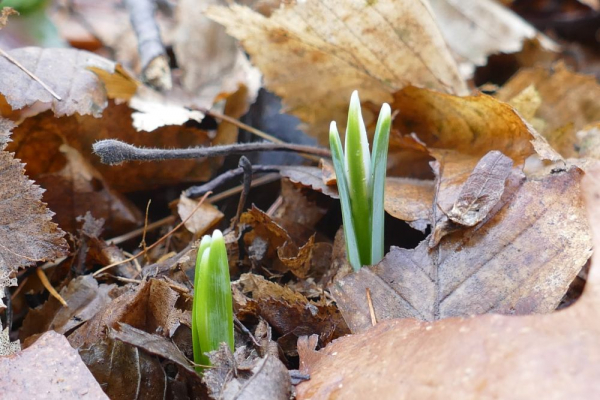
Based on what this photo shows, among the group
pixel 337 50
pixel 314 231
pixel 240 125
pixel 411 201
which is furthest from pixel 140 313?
pixel 337 50

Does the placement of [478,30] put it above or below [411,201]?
above

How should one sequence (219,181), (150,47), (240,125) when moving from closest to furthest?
1. (219,181)
2. (240,125)
3. (150,47)

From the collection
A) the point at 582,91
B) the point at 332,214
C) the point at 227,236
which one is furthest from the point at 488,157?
the point at 582,91

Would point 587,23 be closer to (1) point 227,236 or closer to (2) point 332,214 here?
(2) point 332,214

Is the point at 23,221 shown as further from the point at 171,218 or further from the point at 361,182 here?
the point at 361,182

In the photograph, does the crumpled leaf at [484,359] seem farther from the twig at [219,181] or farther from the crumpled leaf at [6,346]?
the twig at [219,181]

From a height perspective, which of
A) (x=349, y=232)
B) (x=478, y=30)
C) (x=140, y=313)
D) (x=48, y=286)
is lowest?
(x=48, y=286)

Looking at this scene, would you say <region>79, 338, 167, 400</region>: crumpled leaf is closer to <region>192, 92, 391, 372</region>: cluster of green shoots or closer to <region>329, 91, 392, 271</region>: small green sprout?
<region>192, 92, 391, 372</region>: cluster of green shoots
